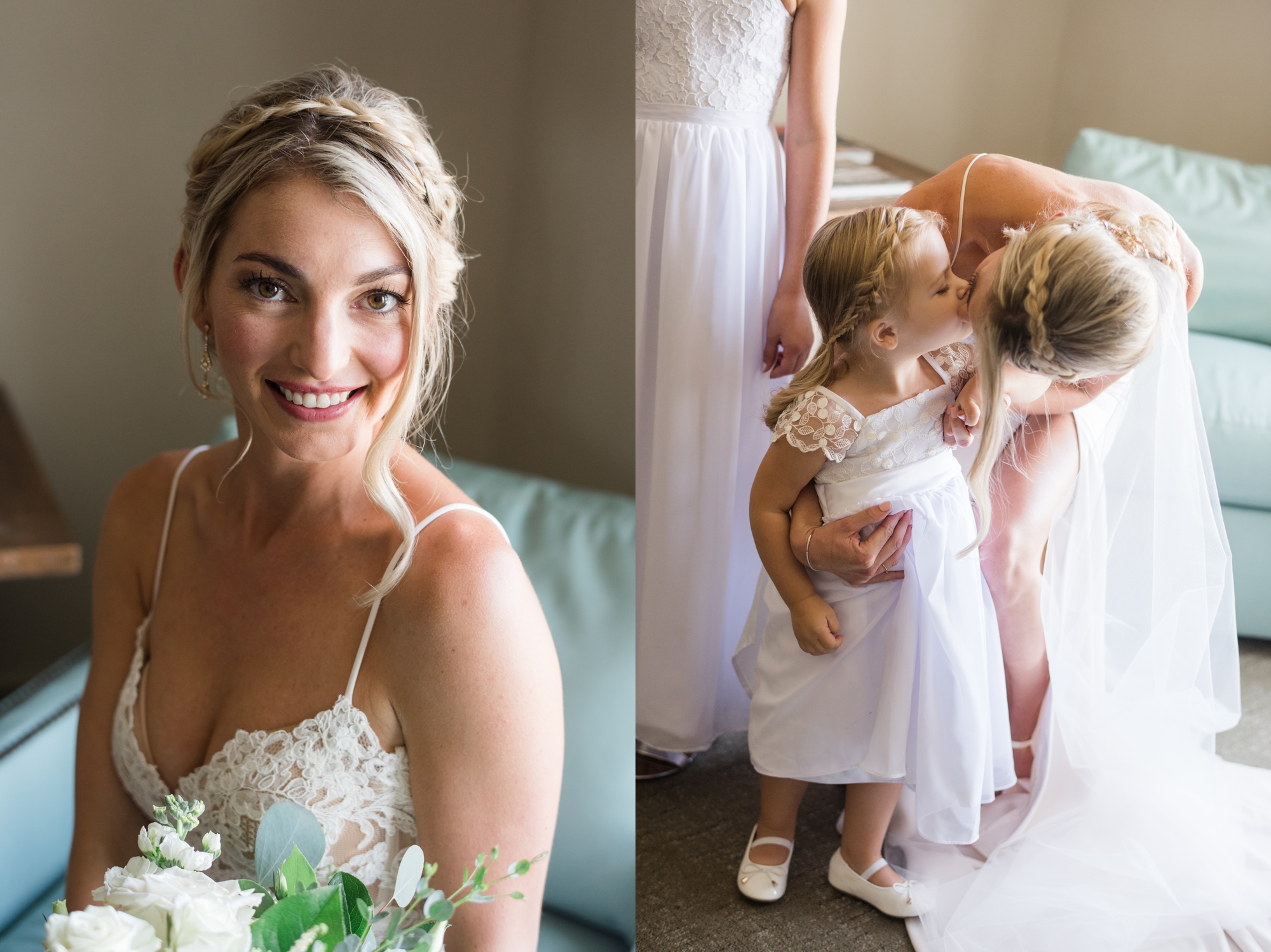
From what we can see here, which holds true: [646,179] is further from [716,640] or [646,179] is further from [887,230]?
[716,640]

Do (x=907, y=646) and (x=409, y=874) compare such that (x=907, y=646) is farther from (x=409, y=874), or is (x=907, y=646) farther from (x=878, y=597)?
(x=409, y=874)

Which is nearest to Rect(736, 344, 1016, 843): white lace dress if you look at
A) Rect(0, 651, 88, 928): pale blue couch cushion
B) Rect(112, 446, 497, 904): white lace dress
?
Rect(112, 446, 497, 904): white lace dress

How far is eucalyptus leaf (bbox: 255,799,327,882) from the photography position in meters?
0.54

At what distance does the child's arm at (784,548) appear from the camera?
87 cm

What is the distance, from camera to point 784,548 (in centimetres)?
88

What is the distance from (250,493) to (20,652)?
0.59 m

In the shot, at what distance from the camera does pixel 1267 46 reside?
0.77 metres

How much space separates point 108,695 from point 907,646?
2.48ft

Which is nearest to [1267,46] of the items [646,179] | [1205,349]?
[1205,349]

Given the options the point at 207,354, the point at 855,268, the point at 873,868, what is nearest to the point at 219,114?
the point at 207,354

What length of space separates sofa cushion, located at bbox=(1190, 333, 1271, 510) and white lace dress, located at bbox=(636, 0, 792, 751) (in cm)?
40

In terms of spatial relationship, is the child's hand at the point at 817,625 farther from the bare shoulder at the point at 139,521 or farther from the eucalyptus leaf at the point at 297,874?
the bare shoulder at the point at 139,521

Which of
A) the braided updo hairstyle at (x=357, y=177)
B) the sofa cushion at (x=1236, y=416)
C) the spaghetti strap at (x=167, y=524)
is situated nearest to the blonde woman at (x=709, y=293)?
the braided updo hairstyle at (x=357, y=177)

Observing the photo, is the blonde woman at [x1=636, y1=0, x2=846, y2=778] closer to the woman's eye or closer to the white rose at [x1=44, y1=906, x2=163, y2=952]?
the woman's eye
